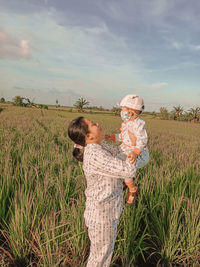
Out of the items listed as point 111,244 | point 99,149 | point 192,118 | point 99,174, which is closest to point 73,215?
point 111,244

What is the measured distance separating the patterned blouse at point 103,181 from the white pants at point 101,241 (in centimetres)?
4

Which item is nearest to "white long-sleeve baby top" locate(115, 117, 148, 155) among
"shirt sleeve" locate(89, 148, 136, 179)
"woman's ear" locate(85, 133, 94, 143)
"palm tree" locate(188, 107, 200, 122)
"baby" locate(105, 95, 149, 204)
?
"baby" locate(105, 95, 149, 204)

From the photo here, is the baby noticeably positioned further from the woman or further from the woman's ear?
the woman's ear

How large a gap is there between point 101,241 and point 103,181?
0.42m

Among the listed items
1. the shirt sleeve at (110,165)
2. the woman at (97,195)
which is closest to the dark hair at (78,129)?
the woman at (97,195)

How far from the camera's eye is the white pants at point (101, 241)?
1190mm

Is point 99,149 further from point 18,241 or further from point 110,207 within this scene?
point 18,241

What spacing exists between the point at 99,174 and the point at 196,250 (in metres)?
1.30

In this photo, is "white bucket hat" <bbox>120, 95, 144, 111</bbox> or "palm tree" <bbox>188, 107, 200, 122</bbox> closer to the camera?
"white bucket hat" <bbox>120, 95, 144, 111</bbox>

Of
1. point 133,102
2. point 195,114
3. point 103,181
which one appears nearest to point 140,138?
point 133,102

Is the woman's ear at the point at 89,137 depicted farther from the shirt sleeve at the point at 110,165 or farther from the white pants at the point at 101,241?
the white pants at the point at 101,241

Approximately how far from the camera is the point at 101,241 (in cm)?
120

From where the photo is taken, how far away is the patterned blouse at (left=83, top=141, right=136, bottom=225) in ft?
3.45

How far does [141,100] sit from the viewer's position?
1308mm
